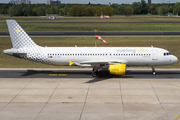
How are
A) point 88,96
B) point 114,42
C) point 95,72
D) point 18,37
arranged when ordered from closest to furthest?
1. point 88,96
2. point 95,72
3. point 18,37
4. point 114,42

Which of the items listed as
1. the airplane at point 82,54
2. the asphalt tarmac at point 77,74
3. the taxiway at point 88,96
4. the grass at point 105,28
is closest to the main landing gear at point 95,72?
the airplane at point 82,54

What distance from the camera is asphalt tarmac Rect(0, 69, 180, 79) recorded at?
39.9m

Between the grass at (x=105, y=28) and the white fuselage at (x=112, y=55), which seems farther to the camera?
the grass at (x=105, y=28)

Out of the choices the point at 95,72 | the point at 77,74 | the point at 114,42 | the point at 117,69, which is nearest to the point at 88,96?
the point at 117,69

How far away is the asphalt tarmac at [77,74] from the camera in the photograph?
39.9m

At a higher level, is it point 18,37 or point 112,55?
point 18,37

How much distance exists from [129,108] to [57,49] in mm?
17561

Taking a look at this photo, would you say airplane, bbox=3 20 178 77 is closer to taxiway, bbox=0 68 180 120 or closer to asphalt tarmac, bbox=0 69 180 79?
asphalt tarmac, bbox=0 69 180 79

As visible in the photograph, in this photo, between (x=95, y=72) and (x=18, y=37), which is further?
(x=18, y=37)

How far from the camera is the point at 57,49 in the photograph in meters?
40.3

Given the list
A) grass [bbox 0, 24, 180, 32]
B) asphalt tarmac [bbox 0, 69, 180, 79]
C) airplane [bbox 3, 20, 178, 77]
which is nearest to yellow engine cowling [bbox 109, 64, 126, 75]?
airplane [bbox 3, 20, 178, 77]

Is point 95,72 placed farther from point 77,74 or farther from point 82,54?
point 77,74

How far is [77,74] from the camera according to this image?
41.4 meters

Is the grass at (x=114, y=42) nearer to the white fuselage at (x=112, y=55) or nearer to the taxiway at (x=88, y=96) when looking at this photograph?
the white fuselage at (x=112, y=55)
